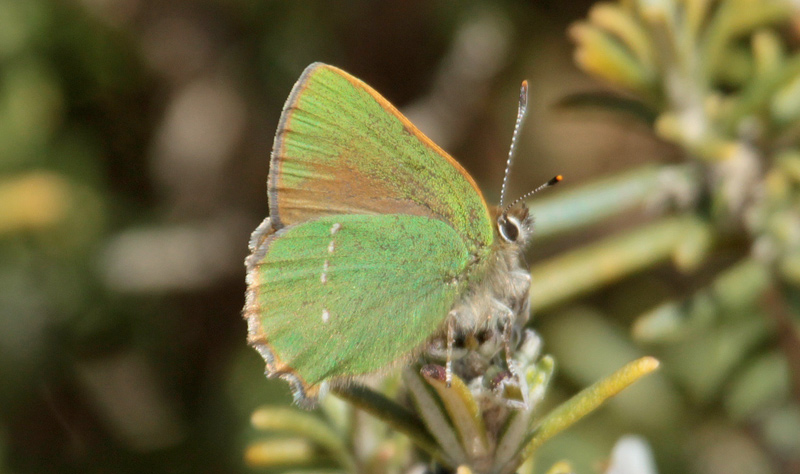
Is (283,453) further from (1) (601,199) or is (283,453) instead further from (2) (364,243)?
(1) (601,199)

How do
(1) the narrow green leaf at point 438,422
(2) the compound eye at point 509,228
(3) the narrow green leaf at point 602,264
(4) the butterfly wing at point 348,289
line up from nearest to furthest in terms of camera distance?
1. (1) the narrow green leaf at point 438,422
2. (4) the butterfly wing at point 348,289
3. (2) the compound eye at point 509,228
4. (3) the narrow green leaf at point 602,264

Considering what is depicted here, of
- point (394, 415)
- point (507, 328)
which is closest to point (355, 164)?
point (507, 328)

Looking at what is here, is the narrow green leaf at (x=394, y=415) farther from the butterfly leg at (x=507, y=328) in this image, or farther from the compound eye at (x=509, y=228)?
the compound eye at (x=509, y=228)

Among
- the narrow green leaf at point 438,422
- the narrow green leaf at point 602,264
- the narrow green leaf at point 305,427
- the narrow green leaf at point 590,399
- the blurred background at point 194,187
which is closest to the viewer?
the narrow green leaf at point 590,399

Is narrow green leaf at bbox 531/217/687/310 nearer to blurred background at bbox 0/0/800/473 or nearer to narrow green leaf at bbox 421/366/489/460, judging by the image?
narrow green leaf at bbox 421/366/489/460

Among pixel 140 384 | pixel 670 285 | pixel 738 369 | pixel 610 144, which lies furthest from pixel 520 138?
pixel 140 384

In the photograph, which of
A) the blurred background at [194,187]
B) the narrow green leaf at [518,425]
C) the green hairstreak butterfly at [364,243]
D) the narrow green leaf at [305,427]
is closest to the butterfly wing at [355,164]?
the green hairstreak butterfly at [364,243]

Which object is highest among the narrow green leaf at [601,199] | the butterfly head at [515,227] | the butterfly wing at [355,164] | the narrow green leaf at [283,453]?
the butterfly wing at [355,164]

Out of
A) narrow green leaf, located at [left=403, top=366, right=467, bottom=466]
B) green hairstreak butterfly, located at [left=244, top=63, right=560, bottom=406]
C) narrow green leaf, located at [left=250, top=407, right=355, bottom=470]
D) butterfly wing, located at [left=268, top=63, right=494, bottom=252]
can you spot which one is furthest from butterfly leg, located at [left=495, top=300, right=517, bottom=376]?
narrow green leaf, located at [left=250, top=407, right=355, bottom=470]

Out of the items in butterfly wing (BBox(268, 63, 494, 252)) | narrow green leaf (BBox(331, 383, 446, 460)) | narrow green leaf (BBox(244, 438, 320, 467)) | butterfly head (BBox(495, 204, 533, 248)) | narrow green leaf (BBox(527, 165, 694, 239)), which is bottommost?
narrow green leaf (BBox(244, 438, 320, 467))
